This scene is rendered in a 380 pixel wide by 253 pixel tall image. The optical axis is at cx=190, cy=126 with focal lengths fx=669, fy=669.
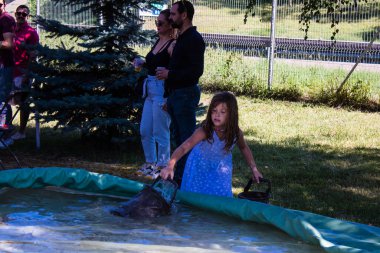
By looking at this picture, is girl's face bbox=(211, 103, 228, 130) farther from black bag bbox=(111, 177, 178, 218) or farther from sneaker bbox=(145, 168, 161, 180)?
sneaker bbox=(145, 168, 161, 180)

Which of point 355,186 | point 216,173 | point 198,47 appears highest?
point 198,47

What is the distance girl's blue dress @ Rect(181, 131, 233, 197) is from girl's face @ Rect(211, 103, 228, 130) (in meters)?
0.19

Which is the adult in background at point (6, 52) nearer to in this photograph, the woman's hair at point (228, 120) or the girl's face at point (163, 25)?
the girl's face at point (163, 25)

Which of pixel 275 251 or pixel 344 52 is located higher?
pixel 344 52

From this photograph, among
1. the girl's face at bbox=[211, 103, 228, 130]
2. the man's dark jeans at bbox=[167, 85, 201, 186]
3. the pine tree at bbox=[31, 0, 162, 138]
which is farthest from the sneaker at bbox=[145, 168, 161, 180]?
the girl's face at bbox=[211, 103, 228, 130]

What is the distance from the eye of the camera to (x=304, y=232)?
4.46 meters

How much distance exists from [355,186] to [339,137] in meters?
3.13

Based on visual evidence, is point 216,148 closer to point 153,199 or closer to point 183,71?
point 153,199

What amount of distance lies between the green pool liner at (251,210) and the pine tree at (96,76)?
2.46 metres

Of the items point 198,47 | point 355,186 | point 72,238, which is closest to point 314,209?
point 355,186

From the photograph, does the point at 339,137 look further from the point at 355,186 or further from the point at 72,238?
the point at 72,238

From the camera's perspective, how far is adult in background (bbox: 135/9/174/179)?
720cm

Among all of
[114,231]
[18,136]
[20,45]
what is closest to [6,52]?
[20,45]

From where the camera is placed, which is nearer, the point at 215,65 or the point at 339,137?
the point at 339,137
